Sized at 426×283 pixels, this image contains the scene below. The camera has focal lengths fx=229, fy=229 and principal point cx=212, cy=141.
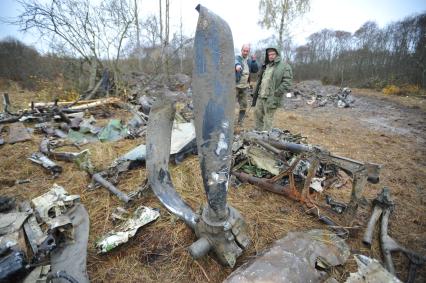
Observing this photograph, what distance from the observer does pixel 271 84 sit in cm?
486

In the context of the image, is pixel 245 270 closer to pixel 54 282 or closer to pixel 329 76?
pixel 54 282

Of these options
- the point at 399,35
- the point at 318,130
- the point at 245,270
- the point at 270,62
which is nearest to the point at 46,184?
the point at 245,270

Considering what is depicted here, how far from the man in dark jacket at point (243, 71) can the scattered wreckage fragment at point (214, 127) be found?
4.25m

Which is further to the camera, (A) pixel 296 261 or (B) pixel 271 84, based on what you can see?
(B) pixel 271 84

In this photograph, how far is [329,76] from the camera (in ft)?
63.4

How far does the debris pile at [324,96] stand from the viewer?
11.6 meters

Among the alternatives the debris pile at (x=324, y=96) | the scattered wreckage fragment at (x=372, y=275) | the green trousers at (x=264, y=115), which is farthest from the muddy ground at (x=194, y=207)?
the debris pile at (x=324, y=96)

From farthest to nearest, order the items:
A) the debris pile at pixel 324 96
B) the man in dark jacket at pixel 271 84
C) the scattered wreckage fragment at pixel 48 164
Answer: the debris pile at pixel 324 96 → the man in dark jacket at pixel 271 84 → the scattered wreckage fragment at pixel 48 164

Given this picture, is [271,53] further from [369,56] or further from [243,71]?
[369,56]

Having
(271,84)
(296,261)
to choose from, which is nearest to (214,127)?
(296,261)

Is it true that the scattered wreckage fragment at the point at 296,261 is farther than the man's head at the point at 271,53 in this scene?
No

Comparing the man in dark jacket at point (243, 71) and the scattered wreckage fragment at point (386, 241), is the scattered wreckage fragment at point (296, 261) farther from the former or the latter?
the man in dark jacket at point (243, 71)

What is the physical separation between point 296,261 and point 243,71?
5.21m

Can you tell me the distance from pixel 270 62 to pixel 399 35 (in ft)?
53.9
